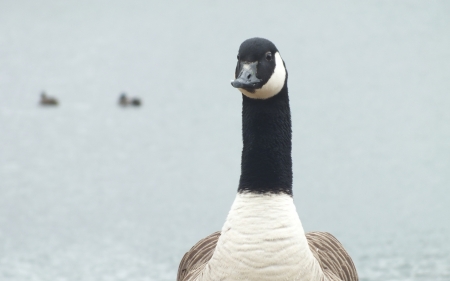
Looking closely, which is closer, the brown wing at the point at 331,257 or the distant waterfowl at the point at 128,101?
the brown wing at the point at 331,257

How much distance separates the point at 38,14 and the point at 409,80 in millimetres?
7913

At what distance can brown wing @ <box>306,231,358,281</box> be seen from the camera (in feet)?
10.2

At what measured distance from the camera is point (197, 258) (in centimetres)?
327

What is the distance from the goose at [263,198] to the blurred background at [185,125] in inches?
115

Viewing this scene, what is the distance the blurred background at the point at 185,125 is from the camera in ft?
19.4

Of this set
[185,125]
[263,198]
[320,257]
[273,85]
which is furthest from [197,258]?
[185,125]

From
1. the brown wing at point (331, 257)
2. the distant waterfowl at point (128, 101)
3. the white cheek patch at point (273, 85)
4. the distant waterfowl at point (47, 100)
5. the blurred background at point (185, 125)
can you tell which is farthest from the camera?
the distant waterfowl at point (128, 101)

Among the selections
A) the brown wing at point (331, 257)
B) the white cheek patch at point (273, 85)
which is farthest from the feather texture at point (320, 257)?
the white cheek patch at point (273, 85)

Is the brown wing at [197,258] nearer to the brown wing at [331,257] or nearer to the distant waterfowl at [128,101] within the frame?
the brown wing at [331,257]

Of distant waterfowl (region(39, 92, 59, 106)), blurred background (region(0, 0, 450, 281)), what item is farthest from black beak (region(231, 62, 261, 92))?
distant waterfowl (region(39, 92, 59, 106))

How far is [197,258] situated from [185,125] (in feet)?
18.3

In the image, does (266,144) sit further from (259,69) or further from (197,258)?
(197,258)

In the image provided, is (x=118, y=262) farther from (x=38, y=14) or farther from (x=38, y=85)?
(x=38, y=14)

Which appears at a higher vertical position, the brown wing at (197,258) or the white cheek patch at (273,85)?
the white cheek patch at (273,85)
